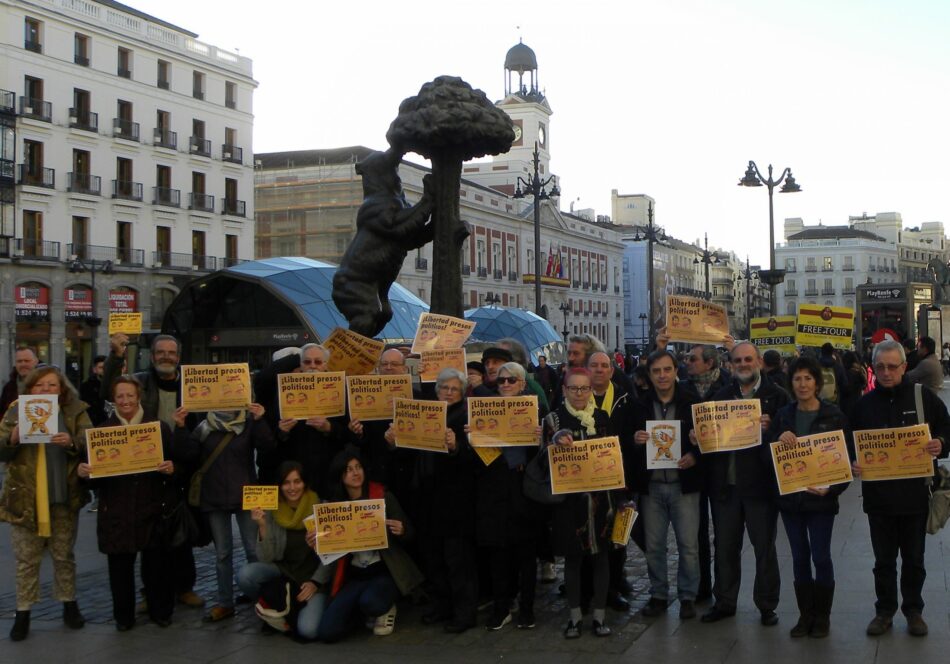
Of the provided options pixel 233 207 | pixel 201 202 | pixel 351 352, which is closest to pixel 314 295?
pixel 201 202

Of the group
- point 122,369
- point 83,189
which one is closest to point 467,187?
point 83,189

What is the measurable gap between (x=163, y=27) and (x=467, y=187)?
24.8 m

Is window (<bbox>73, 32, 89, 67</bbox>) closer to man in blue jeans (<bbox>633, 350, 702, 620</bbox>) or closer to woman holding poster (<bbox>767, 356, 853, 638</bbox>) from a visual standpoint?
man in blue jeans (<bbox>633, 350, 702, 620</bbox>)

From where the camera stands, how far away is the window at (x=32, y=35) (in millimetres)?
44675

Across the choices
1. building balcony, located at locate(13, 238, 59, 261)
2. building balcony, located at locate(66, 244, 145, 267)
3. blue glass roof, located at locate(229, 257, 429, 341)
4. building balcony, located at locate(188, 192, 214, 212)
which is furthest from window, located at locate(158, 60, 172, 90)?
blue glass roof, located at locate(229, 257, 429, 341)

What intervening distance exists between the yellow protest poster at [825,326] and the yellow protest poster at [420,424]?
10730 millimetres

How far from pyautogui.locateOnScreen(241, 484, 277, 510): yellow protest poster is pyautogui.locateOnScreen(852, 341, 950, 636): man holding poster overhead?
366 cm

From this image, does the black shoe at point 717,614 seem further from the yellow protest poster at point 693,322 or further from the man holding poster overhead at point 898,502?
the yellow protest poster at point 693,322

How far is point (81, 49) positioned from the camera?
156ft

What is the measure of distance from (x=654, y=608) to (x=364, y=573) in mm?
1944

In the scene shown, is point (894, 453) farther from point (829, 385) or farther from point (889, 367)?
point (829, 385)

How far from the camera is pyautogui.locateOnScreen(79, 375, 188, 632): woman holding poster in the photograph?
692 centimetres

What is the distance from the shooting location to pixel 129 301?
47.7 m

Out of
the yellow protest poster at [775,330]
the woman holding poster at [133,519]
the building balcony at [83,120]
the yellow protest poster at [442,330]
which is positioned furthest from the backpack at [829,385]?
the building balcony at [83,120]
